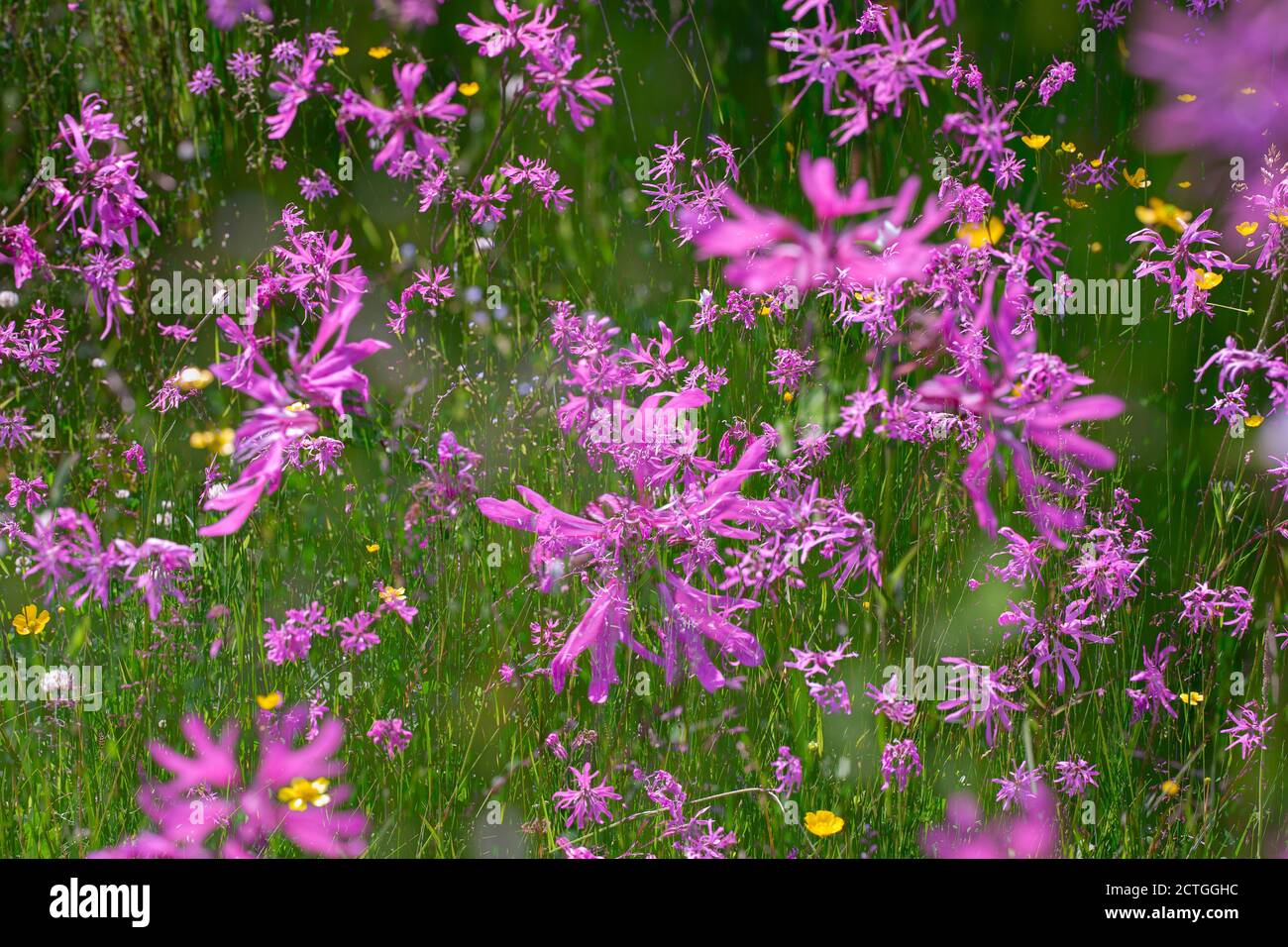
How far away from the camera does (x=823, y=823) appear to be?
4.80 ft

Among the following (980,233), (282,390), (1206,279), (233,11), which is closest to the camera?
(282,390)

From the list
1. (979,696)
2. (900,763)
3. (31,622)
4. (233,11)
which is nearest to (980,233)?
(979,696)

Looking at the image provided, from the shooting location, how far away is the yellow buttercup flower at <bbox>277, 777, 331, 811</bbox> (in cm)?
149

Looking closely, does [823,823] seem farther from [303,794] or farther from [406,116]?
[406,116]

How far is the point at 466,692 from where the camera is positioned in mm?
1533

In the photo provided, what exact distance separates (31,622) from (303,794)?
20.2 inches

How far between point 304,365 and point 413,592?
475 mm

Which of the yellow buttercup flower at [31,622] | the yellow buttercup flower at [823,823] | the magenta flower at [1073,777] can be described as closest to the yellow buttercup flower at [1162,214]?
the magenta flower at [1073,777]

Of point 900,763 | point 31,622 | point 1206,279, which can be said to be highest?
point 1206,279

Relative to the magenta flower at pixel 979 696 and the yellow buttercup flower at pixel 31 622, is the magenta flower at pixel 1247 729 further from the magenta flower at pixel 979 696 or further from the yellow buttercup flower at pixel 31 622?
the yellow buttercup flower at pixel 31 622

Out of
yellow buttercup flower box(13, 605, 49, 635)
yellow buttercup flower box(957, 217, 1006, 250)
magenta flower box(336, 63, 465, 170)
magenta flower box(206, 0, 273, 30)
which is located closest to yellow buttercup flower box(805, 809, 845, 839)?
yellow buttercup flower box(957, 217, 1006, 250)

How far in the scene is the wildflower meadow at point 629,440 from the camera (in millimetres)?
1481

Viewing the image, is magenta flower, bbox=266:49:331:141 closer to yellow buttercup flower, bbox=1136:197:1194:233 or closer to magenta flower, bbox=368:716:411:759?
magenta flower, bbox=368:716:411:759
